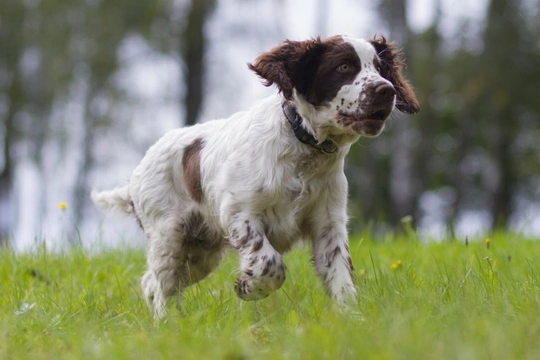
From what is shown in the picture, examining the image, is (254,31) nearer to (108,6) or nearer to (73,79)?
(108,6)

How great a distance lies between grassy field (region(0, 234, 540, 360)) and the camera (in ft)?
9.09

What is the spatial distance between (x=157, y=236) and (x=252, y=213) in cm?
105

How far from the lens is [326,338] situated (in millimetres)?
2873

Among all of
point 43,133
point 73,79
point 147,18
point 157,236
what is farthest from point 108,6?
point 157,236

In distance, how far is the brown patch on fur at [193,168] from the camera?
4973mm

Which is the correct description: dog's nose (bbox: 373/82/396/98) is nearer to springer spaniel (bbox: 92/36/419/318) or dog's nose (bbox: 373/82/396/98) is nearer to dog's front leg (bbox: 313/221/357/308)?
springer spaniel (bbox: 92/36/419/318)

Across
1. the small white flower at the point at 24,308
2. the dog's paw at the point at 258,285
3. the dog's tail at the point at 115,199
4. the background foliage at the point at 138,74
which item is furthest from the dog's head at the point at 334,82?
the background foliage at the point at 138,74

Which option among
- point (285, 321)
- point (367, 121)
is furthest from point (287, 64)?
point (285, 321)

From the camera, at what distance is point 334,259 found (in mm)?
4285

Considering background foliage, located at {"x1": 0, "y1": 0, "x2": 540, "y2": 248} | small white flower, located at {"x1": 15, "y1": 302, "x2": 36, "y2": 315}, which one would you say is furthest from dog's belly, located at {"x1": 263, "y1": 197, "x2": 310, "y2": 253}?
background foliage, located at {"x1": 0, "y1": 0, "x2": 540, "y2": 248}

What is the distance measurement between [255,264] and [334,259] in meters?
0.44

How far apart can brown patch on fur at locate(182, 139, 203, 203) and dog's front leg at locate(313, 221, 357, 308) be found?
0.92 metres

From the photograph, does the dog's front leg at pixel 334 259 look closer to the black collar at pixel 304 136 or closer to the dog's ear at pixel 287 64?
the black collar at pixel 304 136

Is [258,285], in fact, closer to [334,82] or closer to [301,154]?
[301,154]
